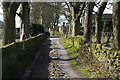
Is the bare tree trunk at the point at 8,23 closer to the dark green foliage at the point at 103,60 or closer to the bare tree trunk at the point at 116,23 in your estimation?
the dark green foliage at the point at 103,60

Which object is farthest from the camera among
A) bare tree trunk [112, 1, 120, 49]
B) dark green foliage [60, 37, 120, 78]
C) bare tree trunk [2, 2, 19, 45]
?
bare tree trunk [2, 2, 19, 45]

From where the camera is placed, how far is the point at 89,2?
64.1ft

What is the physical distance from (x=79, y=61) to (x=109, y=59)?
178 inches

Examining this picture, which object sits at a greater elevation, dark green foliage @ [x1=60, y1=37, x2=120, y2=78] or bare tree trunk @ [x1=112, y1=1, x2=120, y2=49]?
bare tree trunk @ [x1=112, y1=1, x2=120, y2=49]

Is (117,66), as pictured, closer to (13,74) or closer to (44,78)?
(44,78)

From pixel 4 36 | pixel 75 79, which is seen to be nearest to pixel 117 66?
pixel 75 79

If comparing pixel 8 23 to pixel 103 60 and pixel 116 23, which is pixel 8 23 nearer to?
pixel 116 23

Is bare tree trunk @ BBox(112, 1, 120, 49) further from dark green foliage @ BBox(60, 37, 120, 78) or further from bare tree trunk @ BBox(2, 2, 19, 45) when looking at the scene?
bare tree trunk @ BBox(2, 2, 19, 45)

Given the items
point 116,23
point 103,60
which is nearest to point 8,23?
point 116,23

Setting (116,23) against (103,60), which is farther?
(116,23)

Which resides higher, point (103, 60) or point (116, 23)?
point (116, 23)

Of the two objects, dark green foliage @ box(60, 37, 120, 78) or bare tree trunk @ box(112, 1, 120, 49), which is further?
bare tree trunk @ box(112, 1, 120, 49)

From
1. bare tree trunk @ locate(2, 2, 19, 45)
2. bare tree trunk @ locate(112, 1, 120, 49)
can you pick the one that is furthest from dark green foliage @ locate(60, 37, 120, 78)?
bare tree trunk @ locate(2, 2, 19, 45)

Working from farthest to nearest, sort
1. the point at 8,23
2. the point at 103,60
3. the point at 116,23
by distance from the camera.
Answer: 1. the point at 8,23
2. the point at 116,23
3. the point at 103,60
